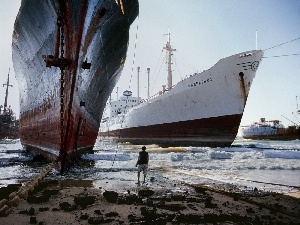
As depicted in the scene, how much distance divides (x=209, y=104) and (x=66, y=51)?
1474 cm

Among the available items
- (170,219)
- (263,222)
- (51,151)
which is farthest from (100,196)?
(51,151)

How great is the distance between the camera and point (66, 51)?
735 cm

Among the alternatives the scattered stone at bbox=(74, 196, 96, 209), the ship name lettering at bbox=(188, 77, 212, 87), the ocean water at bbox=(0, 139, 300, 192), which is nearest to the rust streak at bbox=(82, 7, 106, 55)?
the ocean water at bbox=(0, 139, 300, 192)

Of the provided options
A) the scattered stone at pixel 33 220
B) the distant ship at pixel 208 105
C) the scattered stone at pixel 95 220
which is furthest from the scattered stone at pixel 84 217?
the distant ship at pixel 208 105

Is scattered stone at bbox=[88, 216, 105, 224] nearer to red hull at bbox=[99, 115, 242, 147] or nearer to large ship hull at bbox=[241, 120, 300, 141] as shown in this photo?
red hull at bbox=[99, 115, 242, 147]

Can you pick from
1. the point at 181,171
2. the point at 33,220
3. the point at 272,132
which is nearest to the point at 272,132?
the point at 272,132

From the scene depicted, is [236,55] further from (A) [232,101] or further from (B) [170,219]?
(B) [170,219]

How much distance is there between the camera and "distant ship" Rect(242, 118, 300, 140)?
2207 inches

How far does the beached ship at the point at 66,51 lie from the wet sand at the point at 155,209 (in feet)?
9.79

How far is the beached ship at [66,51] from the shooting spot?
711cm

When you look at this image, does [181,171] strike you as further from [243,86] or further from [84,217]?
[243,86]

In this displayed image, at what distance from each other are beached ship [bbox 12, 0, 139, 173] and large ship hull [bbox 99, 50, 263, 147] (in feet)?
34.1

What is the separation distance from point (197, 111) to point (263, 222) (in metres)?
17.6

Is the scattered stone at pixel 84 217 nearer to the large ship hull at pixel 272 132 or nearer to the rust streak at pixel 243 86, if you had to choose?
the rust streak at pixel 243 86
